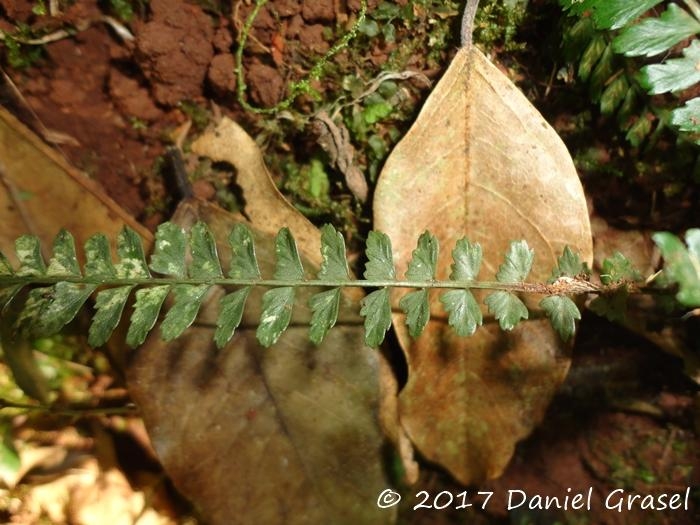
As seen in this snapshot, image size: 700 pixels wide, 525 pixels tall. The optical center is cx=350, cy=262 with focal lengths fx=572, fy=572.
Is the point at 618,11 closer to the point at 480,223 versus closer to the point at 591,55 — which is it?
the point at 591,55

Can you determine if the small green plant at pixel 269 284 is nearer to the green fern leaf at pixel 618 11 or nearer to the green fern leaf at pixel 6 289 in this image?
the green fern leaf at pixel 6 289

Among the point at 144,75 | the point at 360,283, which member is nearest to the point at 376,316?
the point at 360,283

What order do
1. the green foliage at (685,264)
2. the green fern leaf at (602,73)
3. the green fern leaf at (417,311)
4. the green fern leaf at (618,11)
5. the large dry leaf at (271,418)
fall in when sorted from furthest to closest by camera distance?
the large dry leaf at (271,418)
the green fern leaf at (602,73)
the green fern leaf at (417,311)
the green fern leaf at (618,11)
the green foliage at (685,264)

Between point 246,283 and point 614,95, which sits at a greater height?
point 614,95

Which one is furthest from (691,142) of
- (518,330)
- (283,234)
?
(283,234)

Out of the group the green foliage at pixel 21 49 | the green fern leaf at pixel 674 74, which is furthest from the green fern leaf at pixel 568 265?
the green foliage at pixel 21 49

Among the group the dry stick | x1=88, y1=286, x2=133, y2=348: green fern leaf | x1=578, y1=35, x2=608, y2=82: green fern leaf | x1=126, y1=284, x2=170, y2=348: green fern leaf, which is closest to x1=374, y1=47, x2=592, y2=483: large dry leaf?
the dry stick
